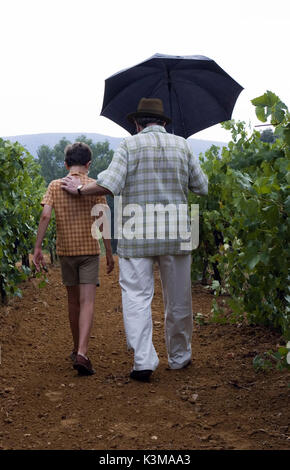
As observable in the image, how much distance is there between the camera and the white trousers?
420 cm

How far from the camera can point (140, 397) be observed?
3912mm

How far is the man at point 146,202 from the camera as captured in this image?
13.7ft

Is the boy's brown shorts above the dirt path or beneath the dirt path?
above

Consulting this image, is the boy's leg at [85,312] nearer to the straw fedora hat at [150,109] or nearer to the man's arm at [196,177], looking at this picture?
the man's arm at [196,177]

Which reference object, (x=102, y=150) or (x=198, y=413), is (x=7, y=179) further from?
(x=102, y=150)

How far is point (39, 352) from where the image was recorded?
5.42 m

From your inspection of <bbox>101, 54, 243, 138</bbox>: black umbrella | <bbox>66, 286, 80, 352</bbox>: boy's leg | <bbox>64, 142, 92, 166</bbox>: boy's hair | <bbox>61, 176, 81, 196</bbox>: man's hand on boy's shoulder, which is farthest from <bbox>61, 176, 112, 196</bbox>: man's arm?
<bbox>101, 54, 243, 138</bbox>: black umbrella

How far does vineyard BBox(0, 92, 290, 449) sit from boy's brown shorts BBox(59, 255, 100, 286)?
2.25ft

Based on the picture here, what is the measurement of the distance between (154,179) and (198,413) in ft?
5.00

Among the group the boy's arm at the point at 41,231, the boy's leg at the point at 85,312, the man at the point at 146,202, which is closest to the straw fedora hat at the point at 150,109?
the man at the point at 146,202

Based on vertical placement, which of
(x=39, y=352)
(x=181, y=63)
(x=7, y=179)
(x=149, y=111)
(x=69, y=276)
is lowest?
(x=39, y=352)

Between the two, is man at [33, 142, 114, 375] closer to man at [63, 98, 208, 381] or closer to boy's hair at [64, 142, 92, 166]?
boy's hair at [64, 142, 92, 166]

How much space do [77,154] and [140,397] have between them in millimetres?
1785

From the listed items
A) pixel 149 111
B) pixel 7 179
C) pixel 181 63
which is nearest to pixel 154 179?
pixel 149 111
